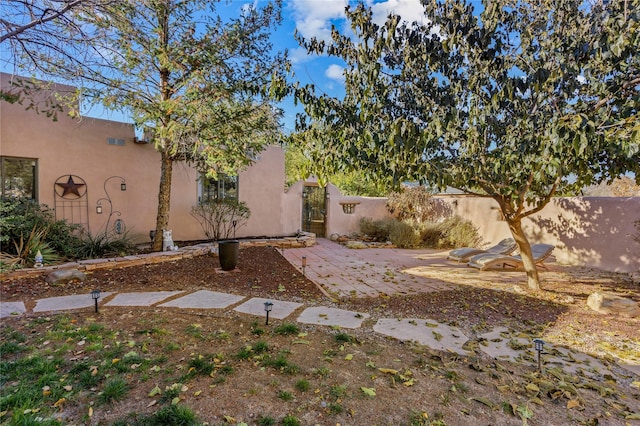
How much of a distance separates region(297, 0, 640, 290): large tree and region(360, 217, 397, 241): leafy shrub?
7375 mm

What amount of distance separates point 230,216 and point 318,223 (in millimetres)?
4315

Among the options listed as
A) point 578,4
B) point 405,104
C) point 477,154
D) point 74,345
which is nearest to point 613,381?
point 477,154

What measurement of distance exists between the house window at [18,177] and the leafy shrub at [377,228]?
32.6 ft

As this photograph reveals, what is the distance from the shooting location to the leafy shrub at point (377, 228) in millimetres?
12281

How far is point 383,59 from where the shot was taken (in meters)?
4.64

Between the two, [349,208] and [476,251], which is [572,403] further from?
[349,208]

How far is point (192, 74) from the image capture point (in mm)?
5723

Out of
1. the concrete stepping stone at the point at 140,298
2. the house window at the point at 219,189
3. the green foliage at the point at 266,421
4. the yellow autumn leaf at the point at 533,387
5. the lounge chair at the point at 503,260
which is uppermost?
the house window at the point at 219,189

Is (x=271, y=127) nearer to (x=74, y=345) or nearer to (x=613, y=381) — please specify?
(x=74, y=345)

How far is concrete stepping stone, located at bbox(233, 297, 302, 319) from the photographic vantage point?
4.03 m

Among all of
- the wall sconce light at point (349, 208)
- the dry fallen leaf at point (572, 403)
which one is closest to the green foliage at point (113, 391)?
the dry fallen leaf at point (572, 403)

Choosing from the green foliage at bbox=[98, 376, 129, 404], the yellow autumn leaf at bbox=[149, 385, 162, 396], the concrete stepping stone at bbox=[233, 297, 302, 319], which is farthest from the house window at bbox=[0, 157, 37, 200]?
the yellow autumn leaf at bbox=[149, 385, 162, 396]

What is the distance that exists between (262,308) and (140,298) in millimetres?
1734

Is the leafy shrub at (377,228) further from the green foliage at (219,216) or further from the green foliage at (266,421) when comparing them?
the green foliage at (266,421)
